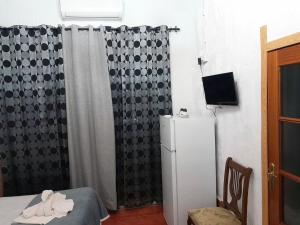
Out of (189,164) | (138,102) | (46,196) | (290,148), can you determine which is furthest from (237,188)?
(46,196)

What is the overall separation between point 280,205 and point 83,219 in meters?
1.55

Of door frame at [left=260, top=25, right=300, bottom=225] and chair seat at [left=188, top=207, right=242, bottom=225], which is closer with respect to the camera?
door frame at [left=260, top=25, right=300, bottom=225]

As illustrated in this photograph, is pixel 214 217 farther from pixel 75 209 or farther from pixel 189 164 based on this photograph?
pixel 75 209

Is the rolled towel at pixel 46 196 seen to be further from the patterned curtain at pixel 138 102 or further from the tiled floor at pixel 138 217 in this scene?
the patterned curtain at pixel 138 102

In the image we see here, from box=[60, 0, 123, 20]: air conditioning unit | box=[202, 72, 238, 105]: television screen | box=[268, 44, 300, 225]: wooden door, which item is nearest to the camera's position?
box=[268, 44, 300, 225]: wooden door

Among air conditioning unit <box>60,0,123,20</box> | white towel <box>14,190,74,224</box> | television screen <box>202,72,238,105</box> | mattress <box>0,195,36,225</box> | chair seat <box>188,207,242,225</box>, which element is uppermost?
air conditioning unit <box>60,0,123,20</box>

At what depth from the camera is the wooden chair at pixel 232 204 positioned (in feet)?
7.57

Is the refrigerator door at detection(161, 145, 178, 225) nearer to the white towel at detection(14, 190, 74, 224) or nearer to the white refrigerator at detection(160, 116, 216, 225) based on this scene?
the white refrigerator at detection(160, 116, 216, 225)

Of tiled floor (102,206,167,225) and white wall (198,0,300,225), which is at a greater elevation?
white wall (198,0,300,225)

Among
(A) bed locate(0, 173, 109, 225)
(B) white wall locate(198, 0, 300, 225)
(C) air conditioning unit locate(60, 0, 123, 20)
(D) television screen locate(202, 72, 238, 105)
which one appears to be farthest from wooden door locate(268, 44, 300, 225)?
(C) air conditioning unit locate(60, 0, 123, 20)

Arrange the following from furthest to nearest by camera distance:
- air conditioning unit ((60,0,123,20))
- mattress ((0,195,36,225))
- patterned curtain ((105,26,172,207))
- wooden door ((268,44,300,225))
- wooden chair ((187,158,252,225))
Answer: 1. patterned curtain ((105,26,172,207))
2. air conditioning unit ((60,0,123,20))
3. wooden chair ((187,158,252,225))
4. mattress ((0,195,36,225))
5. wooden door ((268,44,300,225))

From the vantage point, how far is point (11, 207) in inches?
96.2

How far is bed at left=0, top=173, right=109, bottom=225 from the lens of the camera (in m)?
2.07

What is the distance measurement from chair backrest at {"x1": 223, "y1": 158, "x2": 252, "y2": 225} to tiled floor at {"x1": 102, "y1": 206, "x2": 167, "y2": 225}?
1025 millimetres
